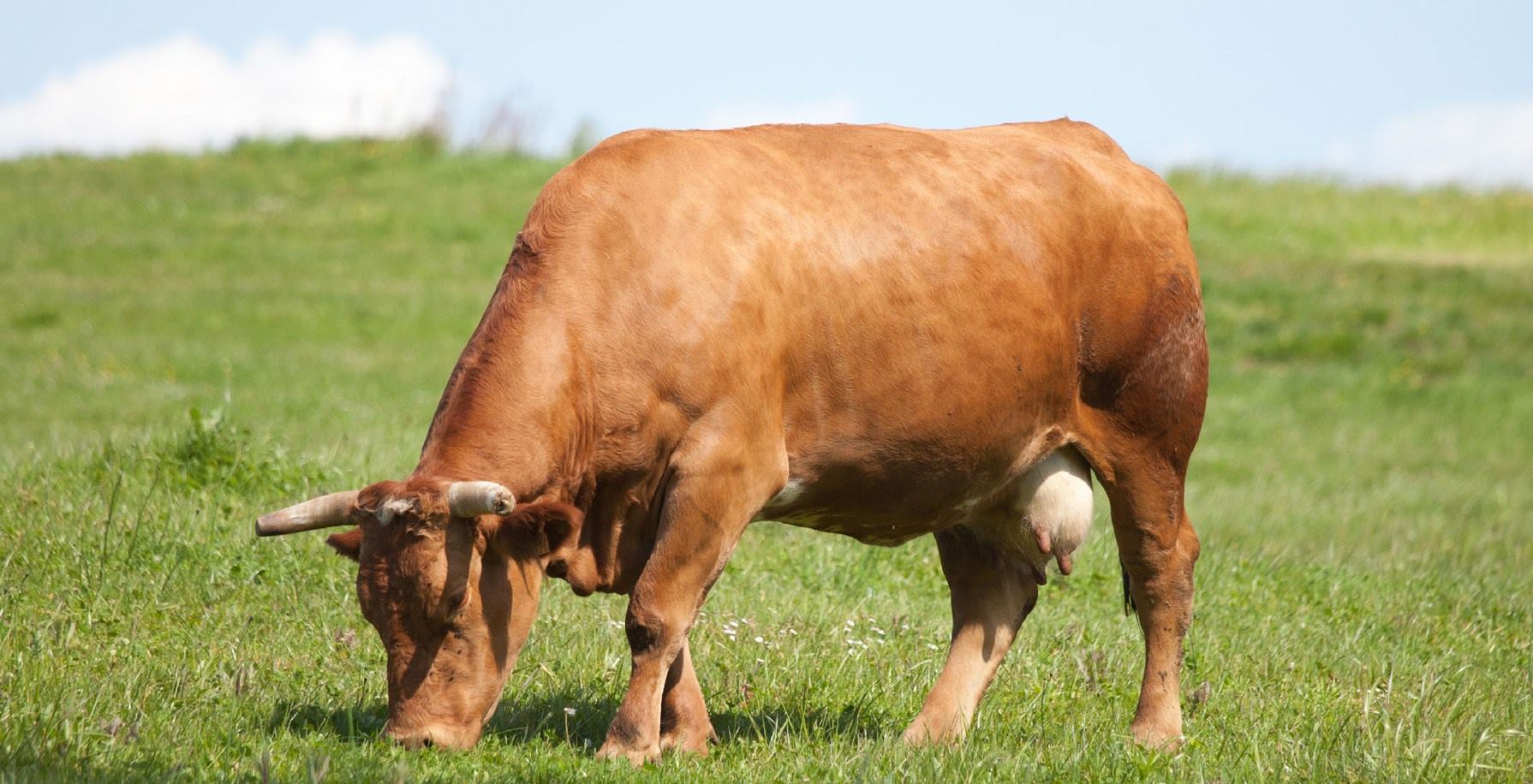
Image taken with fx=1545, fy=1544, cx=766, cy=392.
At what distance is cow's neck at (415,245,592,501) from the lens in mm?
4465

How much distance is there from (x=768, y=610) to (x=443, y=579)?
8.40 feet

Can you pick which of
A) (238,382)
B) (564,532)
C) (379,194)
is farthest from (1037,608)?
(379,194)

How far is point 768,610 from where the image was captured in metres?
6.72

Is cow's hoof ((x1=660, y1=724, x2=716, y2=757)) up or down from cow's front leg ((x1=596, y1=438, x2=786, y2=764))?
down

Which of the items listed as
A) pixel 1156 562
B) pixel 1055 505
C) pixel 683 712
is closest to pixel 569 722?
pixel 683 712

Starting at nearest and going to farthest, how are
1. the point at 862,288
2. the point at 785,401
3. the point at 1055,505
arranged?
the point at 785,401, the point at 862,288, the point at 1055,505

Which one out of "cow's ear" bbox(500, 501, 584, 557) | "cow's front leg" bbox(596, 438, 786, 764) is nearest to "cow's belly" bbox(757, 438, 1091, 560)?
"cow's front leg" bbox(596, 438, 786, 764)

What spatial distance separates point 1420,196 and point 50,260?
887 inches

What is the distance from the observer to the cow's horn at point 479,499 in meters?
4.15

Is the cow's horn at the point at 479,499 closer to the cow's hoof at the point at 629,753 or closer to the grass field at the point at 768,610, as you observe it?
the grass field at the point at 768,610

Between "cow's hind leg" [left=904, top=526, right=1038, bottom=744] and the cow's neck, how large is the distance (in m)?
1.73

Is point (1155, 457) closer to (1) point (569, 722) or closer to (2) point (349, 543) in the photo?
(1) point (569, 722)

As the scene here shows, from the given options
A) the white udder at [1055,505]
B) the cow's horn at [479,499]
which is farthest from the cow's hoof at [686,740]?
the white udder at [1055,505]

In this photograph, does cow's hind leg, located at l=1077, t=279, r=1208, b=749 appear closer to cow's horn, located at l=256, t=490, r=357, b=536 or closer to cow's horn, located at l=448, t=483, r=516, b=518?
cow's horn, located at l=448, t=483, r=516, b=518
